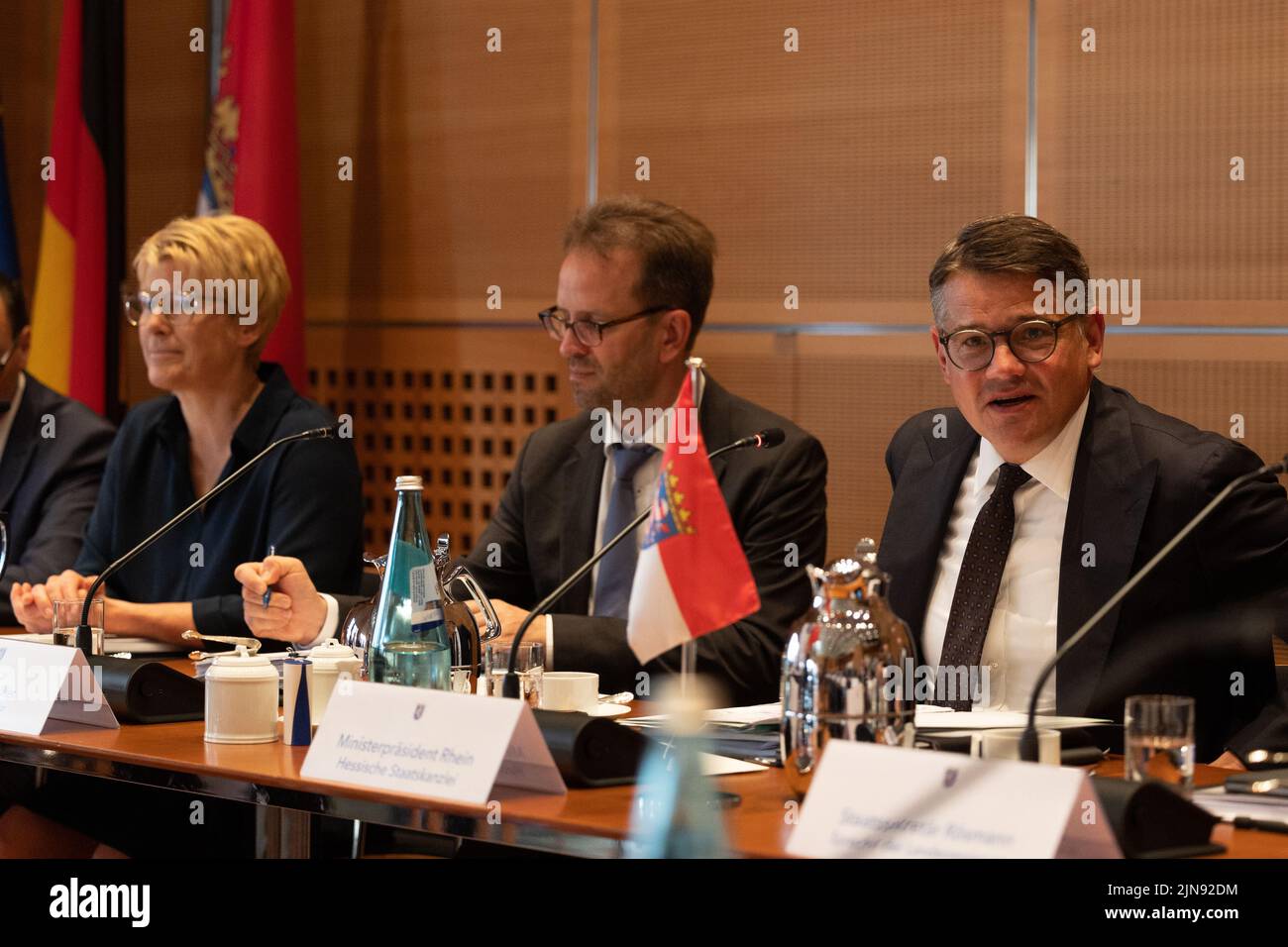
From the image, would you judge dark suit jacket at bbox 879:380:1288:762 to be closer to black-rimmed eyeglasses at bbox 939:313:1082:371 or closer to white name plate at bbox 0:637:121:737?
black-rimmed eyeglasses at bbox 939:313:1082:371

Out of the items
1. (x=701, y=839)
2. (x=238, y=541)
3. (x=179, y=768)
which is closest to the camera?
(x=701, y=839)

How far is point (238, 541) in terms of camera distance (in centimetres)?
362

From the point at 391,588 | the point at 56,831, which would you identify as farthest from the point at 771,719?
the point at 56,831

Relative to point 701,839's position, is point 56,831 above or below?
below

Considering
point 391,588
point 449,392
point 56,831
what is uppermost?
point 449,392

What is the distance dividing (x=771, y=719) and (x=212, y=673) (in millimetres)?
770

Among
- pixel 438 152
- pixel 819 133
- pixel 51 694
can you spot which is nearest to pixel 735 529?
pixel 51 694

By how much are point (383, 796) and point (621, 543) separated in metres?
1.47

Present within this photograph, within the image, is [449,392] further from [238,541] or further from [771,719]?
[771,719]

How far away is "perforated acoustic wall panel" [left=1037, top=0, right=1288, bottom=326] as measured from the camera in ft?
12.3

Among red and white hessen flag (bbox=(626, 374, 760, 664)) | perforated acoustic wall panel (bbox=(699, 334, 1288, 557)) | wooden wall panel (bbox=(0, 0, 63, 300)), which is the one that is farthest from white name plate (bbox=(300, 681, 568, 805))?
wooden wall panel (bbox=(0, 0, 63, 300))

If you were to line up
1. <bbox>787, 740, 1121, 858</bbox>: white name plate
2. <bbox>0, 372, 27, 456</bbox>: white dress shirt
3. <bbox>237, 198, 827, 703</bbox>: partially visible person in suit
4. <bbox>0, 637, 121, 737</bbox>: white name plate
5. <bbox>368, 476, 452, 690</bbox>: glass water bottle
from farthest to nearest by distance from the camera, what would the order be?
<bbox>0, 372, 27, 456</bbox>: white dress shirt
<bbox>237, 198, 827, 703</bbox>: partially visible person in suit
<bbox>0, 637, 121, 737</bbox>: white name plate
<bbox>368, 476, 452, 690</bbox>: glass water bottle
<bbox>787, 740, 1121, 858</bbox>: white name plate

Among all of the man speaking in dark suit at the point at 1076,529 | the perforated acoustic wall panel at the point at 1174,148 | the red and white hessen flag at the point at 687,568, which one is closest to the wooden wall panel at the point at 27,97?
the perforated acoustic wall panel at the point at 1174,148

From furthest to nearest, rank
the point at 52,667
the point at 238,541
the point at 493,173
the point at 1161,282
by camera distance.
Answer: the point at 493,173, the point at 1161,282, the point at 238,541, the point at 52,667
